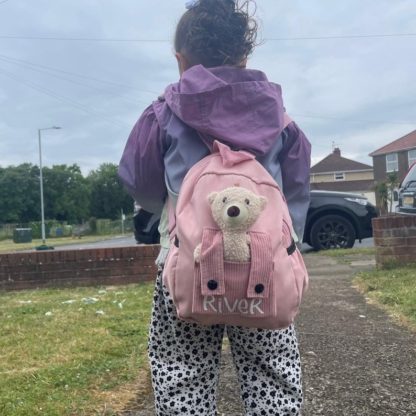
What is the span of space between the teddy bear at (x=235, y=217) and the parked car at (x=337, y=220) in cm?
786

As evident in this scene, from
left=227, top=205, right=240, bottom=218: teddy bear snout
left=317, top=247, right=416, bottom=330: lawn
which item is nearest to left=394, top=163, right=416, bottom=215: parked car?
left=317, top=247, right=416, bottom=330: lawn

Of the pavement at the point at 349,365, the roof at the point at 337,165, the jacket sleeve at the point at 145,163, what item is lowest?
the pavement at the point at 349,365

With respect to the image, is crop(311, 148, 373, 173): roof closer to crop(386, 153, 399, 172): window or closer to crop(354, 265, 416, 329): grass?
crop(386, 153, 399, 172): window

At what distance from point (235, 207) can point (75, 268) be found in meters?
5.95

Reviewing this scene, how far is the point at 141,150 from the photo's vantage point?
1.75 metres

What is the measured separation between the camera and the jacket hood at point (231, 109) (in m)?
1.66

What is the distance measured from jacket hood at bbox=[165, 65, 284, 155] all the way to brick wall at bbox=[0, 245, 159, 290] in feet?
17.8

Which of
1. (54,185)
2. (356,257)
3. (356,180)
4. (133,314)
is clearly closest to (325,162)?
(356,180)

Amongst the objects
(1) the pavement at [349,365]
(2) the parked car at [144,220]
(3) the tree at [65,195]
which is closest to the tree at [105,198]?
(3) the tree at [65,195]

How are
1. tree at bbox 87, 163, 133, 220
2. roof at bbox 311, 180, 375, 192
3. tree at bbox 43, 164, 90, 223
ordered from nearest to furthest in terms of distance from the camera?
roof at bbox 311, 180, 375, 192 → tree at bbox 43, 164, 90, 223 → tree at bbox 87, 163, 133, 220

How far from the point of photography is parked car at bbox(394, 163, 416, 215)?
7585 millimetres

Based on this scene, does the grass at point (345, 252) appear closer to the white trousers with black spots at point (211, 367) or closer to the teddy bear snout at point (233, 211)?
the white trousers with black spots at point (211, 367)

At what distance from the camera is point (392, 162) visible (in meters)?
49.6

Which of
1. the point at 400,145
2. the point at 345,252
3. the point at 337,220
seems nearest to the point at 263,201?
the point at 345,252
